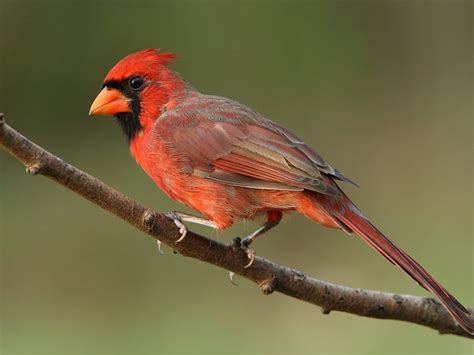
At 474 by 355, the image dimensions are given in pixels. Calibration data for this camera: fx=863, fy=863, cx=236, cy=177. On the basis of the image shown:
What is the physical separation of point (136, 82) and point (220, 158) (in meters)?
0.61

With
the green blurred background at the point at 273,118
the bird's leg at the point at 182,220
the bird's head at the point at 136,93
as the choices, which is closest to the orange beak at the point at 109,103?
the bird's head at the point at 136,93

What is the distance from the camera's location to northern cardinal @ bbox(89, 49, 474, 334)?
10.5 feet

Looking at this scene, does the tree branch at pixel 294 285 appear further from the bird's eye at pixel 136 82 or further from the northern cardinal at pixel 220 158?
the bird's eye at pixel 136 82

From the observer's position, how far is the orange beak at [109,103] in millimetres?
3662

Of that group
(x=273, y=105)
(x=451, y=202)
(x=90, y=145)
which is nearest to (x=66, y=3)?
(x=90, y=145)

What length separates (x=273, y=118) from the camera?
712cm

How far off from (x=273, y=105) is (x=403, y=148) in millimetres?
1162

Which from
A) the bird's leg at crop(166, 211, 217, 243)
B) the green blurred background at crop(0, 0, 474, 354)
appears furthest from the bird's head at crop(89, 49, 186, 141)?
the green blurred background at crop(0, 0, 474, 354)

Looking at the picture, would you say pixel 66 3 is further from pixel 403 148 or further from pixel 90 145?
pixel 403 148

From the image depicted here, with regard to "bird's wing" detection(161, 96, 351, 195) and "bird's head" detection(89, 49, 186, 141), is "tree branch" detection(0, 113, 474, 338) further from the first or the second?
"bird's head" detection(89, 49, 186, 141)

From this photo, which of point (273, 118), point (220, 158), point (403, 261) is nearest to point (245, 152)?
point (220, 158)

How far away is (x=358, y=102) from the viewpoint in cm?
753

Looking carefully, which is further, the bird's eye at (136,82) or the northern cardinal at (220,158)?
the bird's eye at (136,82)

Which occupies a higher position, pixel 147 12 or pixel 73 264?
pixel 147 12
